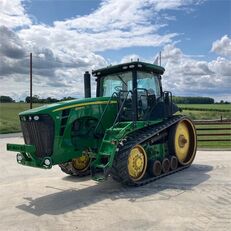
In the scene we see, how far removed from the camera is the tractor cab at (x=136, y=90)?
8969mm

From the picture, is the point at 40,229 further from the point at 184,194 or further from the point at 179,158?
the point at 179,158

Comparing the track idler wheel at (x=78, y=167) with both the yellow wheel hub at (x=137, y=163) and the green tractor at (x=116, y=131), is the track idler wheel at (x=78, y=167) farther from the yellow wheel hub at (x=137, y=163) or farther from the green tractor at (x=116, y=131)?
the yellow wheel hub at (x=137, y=163)

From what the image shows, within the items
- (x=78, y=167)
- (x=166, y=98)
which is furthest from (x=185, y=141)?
(x=78, y=167)

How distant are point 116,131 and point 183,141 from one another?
2.77 meters

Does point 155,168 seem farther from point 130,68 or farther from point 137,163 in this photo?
point 130,68

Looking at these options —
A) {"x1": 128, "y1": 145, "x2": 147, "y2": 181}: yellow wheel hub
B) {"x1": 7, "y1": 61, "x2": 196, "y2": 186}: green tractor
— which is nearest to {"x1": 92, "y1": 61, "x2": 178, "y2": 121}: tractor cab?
{"x1": 7, "y1": 61, "x2": 196, "y2": 186}: green tractor

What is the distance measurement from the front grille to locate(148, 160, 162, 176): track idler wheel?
7.91ft

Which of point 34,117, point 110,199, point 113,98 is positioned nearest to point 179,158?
point 113,98

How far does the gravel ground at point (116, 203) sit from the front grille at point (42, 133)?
3.07 ft

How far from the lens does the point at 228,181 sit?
331 inches

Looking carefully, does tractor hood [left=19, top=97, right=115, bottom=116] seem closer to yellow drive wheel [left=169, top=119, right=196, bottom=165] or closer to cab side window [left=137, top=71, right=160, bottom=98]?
cab side window [left=137, top=71, right=160, bottom=98]

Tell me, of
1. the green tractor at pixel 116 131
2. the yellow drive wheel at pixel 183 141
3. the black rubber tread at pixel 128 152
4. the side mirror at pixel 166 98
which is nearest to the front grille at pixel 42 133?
the green tractor at pixel 116 131

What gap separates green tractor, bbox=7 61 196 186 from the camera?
7562mm

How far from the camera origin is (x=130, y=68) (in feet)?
29.9
